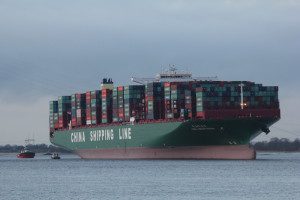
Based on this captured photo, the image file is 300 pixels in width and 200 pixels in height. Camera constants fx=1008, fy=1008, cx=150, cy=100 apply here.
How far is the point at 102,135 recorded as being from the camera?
14875 centimetres

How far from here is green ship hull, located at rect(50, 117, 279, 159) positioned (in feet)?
419

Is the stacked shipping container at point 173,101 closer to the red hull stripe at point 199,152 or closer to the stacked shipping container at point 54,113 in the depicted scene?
the red hull stripe at point 199,152

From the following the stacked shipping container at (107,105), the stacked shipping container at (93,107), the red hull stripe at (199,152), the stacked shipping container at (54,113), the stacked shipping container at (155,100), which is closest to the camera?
the red hull stripe at (199,152)

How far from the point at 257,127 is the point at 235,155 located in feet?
15.7

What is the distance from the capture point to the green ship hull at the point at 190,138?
127625 millimetres

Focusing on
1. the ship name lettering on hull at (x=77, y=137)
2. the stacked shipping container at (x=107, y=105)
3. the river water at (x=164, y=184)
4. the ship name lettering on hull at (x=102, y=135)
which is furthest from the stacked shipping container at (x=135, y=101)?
the river water at (x=164, y=184)

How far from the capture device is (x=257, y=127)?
12850 centimetres

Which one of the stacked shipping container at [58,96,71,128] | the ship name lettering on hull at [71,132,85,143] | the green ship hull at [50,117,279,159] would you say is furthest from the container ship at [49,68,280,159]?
the stacked shipping container at [58,96,71,128]

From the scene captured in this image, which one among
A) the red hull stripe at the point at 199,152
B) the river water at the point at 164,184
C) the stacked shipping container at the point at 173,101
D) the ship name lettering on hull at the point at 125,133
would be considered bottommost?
the river water at the point at 164,184

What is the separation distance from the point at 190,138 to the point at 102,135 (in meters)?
22.2

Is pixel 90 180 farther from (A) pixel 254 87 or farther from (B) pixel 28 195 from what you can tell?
(A) pixel 254 87

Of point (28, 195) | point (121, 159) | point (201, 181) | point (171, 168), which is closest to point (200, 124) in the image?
point (171, 168)

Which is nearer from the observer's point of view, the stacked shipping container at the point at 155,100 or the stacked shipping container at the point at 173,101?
the stacked shipping container at the point at 173,101

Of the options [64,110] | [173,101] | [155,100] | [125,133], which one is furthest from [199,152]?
[64,110]
